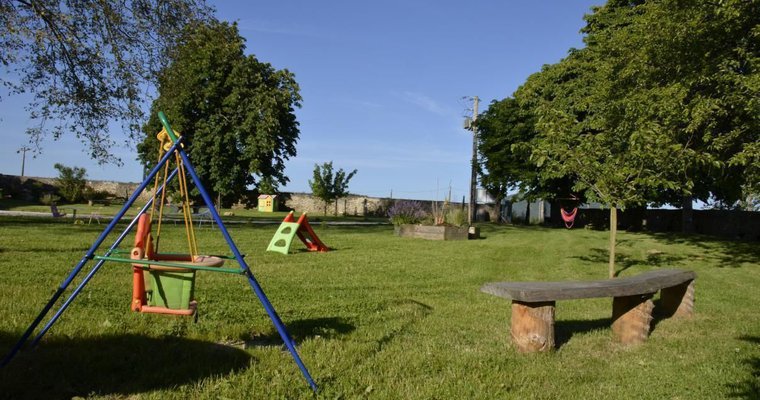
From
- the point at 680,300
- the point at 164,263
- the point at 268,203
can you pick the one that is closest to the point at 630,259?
the point at 680,300

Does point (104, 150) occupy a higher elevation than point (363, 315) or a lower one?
higher

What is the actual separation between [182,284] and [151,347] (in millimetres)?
713

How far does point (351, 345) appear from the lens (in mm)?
4754

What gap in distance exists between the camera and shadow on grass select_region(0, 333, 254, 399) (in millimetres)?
3414

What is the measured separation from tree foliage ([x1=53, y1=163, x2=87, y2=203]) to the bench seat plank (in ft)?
125

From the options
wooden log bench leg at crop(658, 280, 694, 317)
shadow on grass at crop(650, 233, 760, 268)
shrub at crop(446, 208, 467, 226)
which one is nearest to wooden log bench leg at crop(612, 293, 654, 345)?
wooden log bench leg at crop(658, 280, 694, 317)

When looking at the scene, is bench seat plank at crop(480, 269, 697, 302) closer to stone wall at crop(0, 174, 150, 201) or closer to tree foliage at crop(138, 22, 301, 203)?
tree foliage at crop(138, 22, 301, 203)

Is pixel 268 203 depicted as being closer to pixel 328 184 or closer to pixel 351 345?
pixel 328 184

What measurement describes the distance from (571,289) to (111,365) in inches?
150

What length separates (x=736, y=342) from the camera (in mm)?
5707

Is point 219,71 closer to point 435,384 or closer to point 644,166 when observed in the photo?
point 644,166

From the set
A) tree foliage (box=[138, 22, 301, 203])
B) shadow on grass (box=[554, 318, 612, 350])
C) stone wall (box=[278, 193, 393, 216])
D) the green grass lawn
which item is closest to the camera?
the green grass lawn

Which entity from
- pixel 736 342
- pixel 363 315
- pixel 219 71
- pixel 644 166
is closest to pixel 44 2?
pixel 363 315

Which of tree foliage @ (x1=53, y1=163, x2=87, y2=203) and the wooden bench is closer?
the wooden bench
